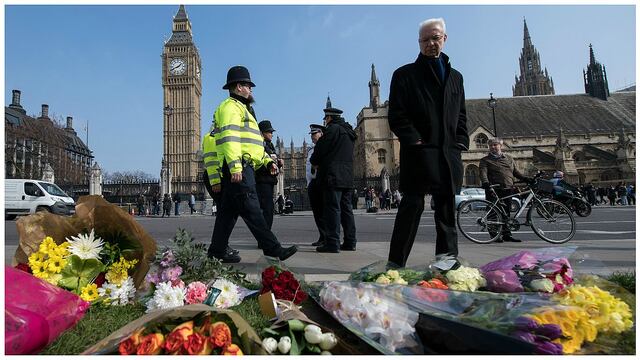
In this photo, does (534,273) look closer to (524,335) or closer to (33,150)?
(524,335)

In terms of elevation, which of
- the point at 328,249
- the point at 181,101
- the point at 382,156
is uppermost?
the point at 181,101

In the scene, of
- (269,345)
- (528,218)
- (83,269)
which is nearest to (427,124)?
(269,345)

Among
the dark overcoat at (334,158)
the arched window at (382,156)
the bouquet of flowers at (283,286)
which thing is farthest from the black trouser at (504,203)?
the arched window at (382,156)

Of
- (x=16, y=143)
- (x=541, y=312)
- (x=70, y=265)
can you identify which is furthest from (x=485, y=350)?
(x=16, y=143)

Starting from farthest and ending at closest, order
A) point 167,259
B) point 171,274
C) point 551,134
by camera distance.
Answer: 1. point 551,134
2. point 167,259
3. point 171,274

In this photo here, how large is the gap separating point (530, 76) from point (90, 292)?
325 ft

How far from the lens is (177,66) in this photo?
84375 mm

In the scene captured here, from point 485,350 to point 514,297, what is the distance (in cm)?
49

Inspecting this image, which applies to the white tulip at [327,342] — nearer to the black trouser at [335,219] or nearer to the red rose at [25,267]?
the red rose at [25,267]

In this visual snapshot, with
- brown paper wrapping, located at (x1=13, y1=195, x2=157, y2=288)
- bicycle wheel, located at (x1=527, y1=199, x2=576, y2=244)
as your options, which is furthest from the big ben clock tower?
brown paper wrapping, located at (x1=13, y1=195, x2=157, y2=288)

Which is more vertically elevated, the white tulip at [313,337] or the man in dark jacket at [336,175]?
the man in dark jacket at [336,175]

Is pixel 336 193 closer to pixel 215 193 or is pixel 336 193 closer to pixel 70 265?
pixel 215 193

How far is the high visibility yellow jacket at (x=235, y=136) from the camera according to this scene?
3791mm

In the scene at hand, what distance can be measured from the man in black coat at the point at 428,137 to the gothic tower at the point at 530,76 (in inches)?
3669
